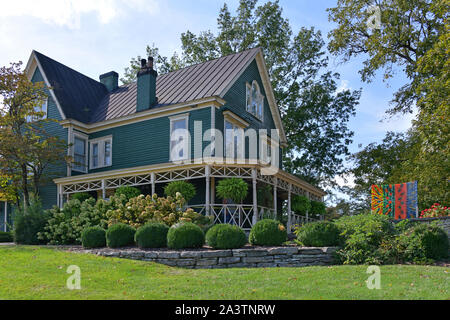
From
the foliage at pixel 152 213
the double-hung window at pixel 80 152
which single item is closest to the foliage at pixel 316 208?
the foliage at pixel 152 213

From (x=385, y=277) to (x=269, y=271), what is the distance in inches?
88.7

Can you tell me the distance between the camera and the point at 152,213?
13.4 meters

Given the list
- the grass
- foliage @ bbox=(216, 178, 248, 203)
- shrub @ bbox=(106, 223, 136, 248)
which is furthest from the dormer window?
the grass

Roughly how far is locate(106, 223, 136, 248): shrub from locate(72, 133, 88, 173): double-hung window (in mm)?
8763

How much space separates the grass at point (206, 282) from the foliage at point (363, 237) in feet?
3.00

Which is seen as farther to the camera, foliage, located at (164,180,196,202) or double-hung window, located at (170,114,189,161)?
double-hung window, located at (170,114,189,161)

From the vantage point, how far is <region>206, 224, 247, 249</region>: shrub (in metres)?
10.7

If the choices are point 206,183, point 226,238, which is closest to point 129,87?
point 206,183

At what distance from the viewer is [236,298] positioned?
6.38m

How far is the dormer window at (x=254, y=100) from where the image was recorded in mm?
20578

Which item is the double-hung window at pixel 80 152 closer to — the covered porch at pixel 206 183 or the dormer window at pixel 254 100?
the covered porch at pixel 206 183

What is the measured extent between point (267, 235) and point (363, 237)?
2.32 m

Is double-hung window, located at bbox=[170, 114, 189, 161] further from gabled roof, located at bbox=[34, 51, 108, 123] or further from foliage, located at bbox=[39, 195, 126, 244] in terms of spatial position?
gabled roof, located at bbox=[34, 51, 108, 123]
